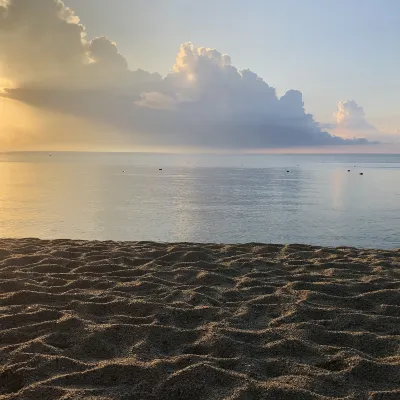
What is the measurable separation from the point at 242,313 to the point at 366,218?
37.0 ft

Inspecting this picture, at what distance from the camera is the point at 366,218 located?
15.3 meters

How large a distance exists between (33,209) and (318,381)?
1553 cm

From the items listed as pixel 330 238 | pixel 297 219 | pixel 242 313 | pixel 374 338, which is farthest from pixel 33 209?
pixel 374 338

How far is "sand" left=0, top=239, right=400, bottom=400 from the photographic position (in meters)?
3.66

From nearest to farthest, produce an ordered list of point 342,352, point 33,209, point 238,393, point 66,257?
point 238,393, point 342,352, point 66,257, point 33,209

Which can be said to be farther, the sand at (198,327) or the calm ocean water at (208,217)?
the calm ocean water at (208,217)

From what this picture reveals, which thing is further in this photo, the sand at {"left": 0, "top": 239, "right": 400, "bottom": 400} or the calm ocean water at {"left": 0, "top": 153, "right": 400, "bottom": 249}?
the calm ocean water at {"left": 0, "top": 153, "right": 400, "bottom": 249}

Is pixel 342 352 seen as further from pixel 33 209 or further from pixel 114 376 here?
pixel 33 209

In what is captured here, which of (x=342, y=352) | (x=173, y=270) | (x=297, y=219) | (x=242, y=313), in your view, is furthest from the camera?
(x=297, y=219)

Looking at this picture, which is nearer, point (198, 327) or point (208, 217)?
point (198, 327)

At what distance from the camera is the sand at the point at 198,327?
366cm

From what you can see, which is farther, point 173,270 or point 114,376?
point 173,270

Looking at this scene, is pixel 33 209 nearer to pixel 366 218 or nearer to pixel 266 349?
pixel 366 218

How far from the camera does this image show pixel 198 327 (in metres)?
4.86
